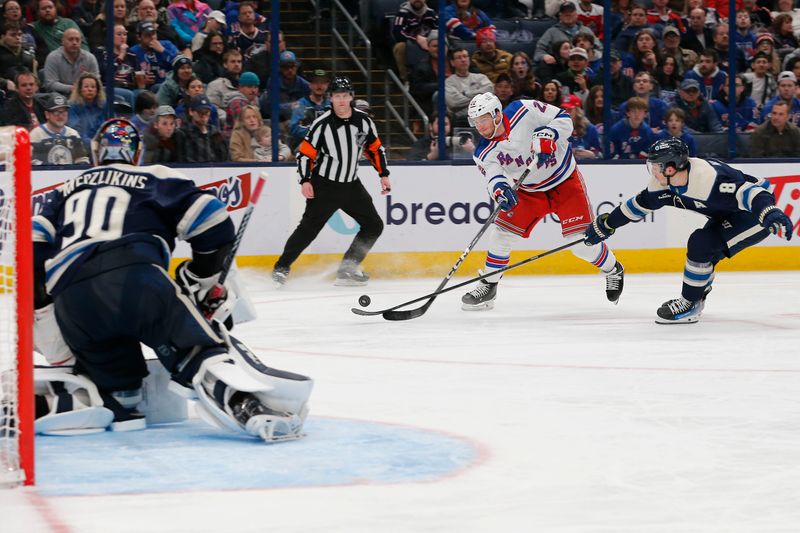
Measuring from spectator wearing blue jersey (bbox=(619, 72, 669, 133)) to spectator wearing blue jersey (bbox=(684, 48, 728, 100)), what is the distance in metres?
0.40

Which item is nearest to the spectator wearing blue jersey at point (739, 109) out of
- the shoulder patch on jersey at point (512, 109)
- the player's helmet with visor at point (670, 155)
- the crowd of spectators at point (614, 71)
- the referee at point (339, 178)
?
the crowd of spectators at point (614, 71)

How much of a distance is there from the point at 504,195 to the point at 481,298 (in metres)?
0.69

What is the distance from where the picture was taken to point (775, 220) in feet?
19.9

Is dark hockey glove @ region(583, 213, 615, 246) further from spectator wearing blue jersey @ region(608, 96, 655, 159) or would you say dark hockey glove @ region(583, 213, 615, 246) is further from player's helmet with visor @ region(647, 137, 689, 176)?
spectator wearing blue jersey @ region(608, 96, 655, 159)

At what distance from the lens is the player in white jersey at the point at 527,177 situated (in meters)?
6.94

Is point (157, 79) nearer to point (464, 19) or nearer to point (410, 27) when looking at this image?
point (410, 27)

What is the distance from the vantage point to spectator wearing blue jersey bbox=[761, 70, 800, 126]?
31.7ft

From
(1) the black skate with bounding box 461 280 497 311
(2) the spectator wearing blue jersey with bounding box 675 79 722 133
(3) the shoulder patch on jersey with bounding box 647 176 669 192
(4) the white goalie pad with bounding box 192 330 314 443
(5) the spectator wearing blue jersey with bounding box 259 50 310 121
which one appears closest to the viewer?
(4) the white goalie pad with bounding box 192 330 314 443

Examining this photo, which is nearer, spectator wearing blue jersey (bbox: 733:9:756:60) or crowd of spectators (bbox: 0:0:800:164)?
crowd of spectators (bbox: 0:0:800:164)

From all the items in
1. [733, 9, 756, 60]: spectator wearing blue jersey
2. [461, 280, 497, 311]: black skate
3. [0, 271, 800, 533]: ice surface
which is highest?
[733, 9, 756, 60]: spectator wearing blue jersey

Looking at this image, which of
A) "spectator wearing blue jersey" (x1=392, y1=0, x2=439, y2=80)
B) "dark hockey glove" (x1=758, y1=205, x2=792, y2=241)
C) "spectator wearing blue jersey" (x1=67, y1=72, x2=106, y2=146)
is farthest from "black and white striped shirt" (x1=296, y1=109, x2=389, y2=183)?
"dark hockey glove" (x1=758, y1=205, x2=792, y2=241)

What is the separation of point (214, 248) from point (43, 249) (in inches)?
18.5

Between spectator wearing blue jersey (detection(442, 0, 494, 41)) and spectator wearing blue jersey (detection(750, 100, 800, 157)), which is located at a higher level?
spectator wearing blue jersey (detection(442, 0, 494, 41))

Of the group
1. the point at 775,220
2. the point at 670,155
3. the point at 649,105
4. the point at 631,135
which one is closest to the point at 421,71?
the point at 631,135
